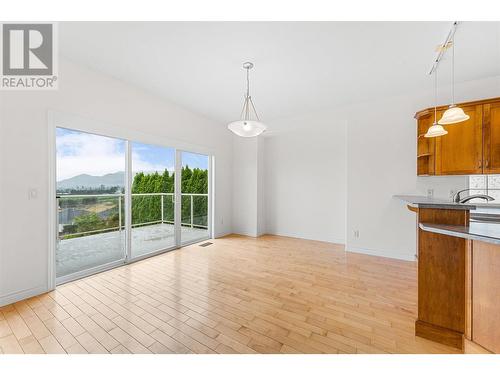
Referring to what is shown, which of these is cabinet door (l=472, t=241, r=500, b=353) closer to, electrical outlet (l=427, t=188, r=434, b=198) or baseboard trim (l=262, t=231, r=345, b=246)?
electrical outlet (l=427, t=188, r=434, b=198)

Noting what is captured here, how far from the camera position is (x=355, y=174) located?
392 cm

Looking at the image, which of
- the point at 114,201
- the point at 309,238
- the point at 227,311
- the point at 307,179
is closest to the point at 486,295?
the point at 227,311

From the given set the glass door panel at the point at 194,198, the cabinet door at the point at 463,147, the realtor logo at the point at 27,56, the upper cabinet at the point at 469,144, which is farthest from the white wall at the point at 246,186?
the realtor logo at the point at 27,56

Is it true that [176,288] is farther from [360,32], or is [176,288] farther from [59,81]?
[360,32]

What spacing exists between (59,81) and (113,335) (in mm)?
2852

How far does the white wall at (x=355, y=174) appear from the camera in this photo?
3.45 metres

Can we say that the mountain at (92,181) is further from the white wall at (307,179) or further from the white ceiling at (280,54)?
the white wall at (307,179)

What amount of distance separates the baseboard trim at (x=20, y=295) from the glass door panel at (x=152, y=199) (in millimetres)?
1142

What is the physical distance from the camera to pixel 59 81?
2.48 metres

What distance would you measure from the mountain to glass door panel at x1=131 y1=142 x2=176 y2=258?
0.21 metres

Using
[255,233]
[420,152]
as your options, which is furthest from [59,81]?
[420,152]

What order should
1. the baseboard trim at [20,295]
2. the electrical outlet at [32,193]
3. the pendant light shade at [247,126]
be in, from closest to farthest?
1. the baseboard trim at [20,295]
2. the electrical outlet at [32,193]
3. the pendant light shade at [247,126]

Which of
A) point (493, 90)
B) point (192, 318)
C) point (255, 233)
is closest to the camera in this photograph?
point (192, 318)

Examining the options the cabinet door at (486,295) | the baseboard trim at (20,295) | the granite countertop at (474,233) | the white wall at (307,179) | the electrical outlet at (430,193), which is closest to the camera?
the granite countertop at (474,233)
